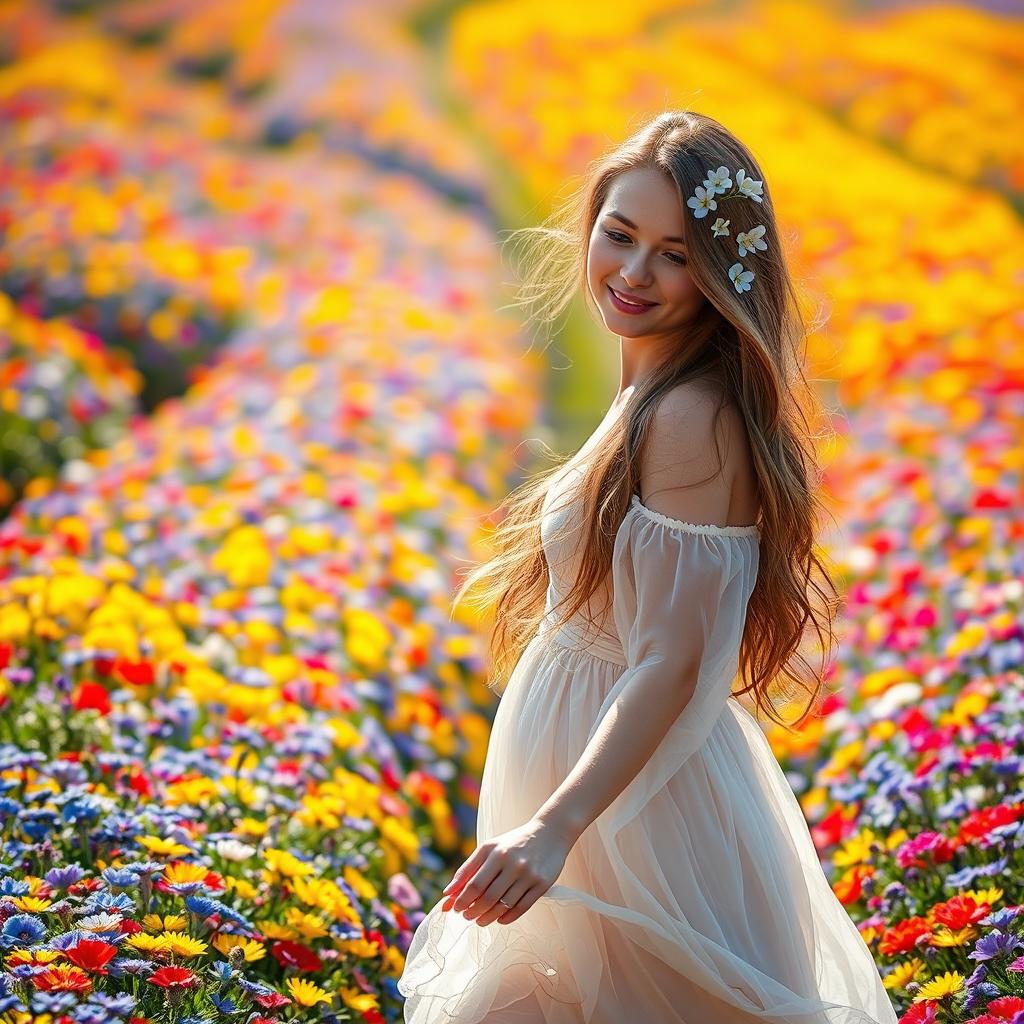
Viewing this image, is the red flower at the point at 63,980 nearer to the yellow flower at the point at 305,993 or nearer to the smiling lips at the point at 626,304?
the yellow flower at the point at 305,993

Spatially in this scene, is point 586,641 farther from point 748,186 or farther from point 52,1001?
point 52,1001

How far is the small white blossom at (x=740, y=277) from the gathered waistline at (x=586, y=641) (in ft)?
1.80

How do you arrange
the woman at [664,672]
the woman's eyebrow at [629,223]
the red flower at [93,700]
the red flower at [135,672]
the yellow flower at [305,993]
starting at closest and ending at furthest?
the woman at [664,672], the woman's eyebrow at [629,223], the yellow flower at [305,993], the red flower at [93,700], the red flower at [135,672]

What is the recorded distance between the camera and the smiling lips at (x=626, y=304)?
1869 mm

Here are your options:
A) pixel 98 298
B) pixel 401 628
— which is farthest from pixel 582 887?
pixel 98 298

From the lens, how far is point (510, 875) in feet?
5.24

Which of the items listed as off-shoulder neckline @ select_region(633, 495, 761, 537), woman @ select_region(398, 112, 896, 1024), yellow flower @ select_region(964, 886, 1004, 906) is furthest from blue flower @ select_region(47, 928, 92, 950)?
yellow flower @ select_region(964, 886, 1004, 906)

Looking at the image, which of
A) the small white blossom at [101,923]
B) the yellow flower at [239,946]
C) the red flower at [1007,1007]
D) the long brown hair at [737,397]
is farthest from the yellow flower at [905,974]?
the small white blossom at [101,923]

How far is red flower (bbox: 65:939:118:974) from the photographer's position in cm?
173

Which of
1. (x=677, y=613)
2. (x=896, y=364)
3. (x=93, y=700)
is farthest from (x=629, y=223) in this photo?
(x=896, y=364)

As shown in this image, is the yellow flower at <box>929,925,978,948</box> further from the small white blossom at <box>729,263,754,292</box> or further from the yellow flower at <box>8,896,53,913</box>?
the yellow flower at <box>8,896,53,913</box>

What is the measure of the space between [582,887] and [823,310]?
1085 millimetres

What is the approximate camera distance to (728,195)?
5.91 ft

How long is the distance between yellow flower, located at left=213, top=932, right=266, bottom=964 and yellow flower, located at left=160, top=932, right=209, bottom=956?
108 mm
